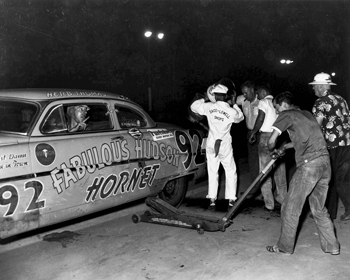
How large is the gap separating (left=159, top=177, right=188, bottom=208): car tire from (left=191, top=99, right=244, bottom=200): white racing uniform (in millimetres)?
532

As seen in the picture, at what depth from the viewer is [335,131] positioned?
5375mm

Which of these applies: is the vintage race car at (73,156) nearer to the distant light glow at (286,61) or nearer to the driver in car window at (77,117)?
the driver in car window at (77,117)

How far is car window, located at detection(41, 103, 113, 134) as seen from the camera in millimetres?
4762

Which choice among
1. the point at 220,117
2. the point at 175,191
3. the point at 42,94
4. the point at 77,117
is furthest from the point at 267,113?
the point at 42,94

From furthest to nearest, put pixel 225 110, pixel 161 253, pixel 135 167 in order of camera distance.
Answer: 1. pixel 225 110
2. pixel 135 167
3. pixel 161 253

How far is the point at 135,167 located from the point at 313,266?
8.51 ft

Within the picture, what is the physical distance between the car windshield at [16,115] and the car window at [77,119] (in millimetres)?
192

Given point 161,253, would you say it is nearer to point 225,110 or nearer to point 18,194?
point 18,194

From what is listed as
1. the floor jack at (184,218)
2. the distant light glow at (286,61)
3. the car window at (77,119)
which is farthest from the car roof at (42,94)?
the distant light glow at (286,61)

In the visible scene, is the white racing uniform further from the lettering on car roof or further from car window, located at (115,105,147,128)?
the lettering on car roof

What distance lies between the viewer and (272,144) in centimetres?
430

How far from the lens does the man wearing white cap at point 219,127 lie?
604cm

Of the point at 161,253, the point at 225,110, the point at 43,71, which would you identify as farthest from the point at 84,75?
the point at 161,253

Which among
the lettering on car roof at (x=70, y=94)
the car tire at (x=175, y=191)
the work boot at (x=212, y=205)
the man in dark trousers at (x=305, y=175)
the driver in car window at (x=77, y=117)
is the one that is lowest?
the work boot at (x=212, y=205)
